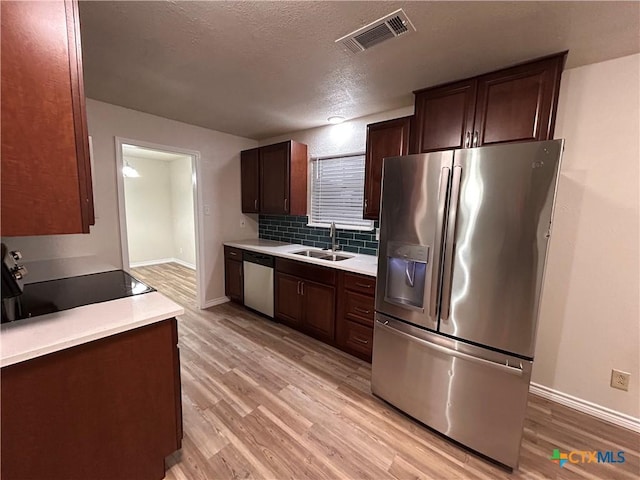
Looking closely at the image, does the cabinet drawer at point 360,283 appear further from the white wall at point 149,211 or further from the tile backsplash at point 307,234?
the white wall at point 149,211

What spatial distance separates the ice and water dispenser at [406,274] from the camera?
1.65 metres

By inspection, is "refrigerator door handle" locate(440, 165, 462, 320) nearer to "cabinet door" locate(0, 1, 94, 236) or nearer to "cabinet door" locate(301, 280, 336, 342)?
"cabinet door" locate(301, 280, 336, 342)

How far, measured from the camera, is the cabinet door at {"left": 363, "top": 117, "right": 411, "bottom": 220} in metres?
2.26

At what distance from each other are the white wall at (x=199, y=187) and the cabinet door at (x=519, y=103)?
3.04 metres

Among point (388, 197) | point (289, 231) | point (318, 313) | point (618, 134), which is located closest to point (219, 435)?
point (318, 313)

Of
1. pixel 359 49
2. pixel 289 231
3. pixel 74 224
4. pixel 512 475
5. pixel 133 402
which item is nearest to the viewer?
pixel 74 224

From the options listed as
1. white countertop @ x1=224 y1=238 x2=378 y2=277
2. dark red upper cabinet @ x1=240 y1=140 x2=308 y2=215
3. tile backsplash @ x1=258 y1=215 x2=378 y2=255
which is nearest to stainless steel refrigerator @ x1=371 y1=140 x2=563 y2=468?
white countertop @ x1=224 y1=238 x2=378 y2=277

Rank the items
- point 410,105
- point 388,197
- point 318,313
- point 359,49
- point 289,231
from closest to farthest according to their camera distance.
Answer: point 359,49 < point 388,197 < point 410,105 < point 318,313 < point 289,231

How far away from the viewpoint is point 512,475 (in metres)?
1.44

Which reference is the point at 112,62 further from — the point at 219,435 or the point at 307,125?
the point at 219,435

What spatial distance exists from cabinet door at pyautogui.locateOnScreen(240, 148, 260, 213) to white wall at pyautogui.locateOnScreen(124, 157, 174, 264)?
342 centimetres

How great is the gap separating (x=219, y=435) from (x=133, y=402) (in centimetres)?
69

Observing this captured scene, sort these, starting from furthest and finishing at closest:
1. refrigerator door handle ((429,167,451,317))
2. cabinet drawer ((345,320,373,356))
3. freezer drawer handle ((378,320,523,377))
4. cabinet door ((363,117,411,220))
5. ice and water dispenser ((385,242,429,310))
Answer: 1. cabinet drawer ((345,320,373,356))
2. cabinet door ((363,117,411,220))
3. ice and water dispenser ((385,242,429,310))
4. refrigerator door handle ((429,167,451,317))
5. freezer drawer handle ((378,320,523,377))

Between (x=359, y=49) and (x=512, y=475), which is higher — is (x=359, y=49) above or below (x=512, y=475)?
above
